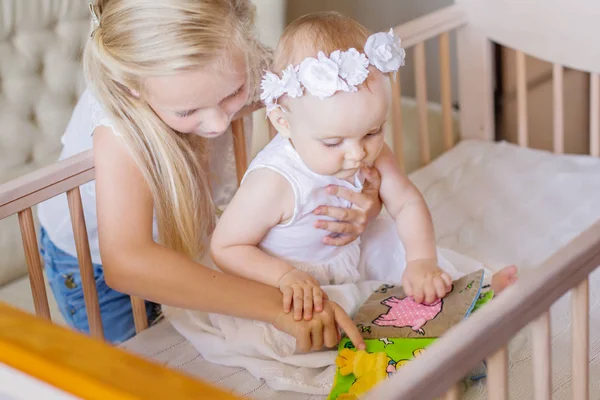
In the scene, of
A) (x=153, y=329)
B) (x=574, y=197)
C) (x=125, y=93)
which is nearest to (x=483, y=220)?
(x=574, y=197)

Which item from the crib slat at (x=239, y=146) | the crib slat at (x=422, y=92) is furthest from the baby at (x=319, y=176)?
the crib slat at (x=422, y=92)

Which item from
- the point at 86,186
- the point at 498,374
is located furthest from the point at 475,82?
the point at 498,374

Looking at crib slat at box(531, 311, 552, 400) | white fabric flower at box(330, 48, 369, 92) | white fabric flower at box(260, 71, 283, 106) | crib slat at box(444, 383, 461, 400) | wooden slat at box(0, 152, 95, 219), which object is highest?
white fabric flower at box(330, 48, 369, 92)

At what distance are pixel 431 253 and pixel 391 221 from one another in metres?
0.12

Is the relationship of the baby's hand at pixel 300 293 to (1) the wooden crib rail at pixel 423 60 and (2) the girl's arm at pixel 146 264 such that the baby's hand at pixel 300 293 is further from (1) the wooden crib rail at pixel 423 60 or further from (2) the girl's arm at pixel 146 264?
(1) the wooden crib rail at pixel 423 60

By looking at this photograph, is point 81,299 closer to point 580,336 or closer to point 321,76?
point 321,76

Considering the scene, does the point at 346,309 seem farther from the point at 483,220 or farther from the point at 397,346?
the point at 483,220

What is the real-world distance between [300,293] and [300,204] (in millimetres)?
119

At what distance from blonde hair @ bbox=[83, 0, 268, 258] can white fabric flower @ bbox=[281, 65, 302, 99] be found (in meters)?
0.10

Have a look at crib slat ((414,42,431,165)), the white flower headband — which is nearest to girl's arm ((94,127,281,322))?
the white flower headband

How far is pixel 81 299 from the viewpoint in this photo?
151 cm

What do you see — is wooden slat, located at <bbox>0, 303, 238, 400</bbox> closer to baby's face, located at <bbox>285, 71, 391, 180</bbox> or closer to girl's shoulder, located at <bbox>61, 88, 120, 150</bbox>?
baby's face, located at <bbox>285, 71, 391, 180</bbox>

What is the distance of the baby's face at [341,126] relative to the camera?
1096 mm

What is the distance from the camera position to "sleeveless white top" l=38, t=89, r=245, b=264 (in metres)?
1.41
